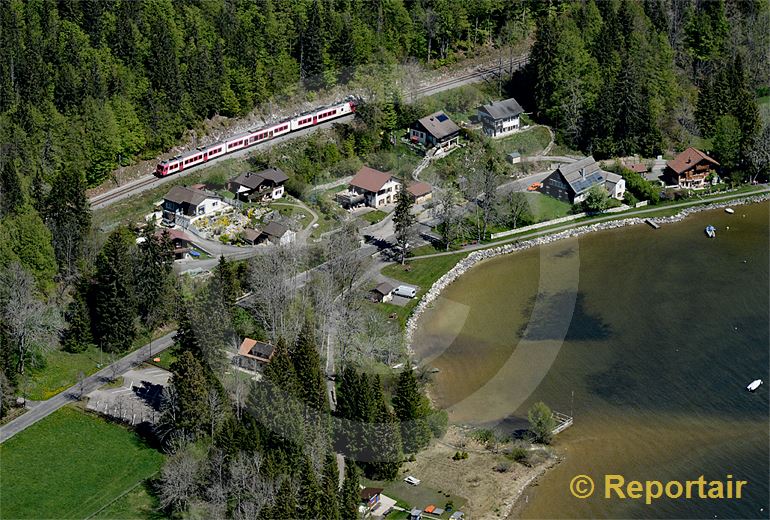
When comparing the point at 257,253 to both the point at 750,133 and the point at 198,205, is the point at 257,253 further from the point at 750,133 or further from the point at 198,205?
the point at 750,133

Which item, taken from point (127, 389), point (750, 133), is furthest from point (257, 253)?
point (750, 133)

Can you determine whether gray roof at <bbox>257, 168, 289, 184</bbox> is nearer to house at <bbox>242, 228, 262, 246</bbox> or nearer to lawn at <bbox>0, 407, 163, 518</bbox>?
house at <bbox>242, 228, 262, 246</bbox>

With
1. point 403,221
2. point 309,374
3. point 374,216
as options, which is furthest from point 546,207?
point 309,374

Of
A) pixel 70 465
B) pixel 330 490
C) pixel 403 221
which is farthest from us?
pixel 403 221

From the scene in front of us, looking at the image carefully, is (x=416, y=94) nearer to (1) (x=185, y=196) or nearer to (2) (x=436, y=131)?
(2) (x=436, y=131)

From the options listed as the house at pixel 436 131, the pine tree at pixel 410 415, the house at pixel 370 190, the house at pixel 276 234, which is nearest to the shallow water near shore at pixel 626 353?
the pine tree at pixel 410 415

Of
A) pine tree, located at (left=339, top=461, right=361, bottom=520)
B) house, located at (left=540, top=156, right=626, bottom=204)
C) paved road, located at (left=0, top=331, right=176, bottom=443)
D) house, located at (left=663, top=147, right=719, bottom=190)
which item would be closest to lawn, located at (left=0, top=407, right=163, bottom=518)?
paved road, located at (left=0, top=331, right=176, bottom=443)

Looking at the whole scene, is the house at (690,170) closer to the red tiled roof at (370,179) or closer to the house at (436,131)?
the house at (436,131)
